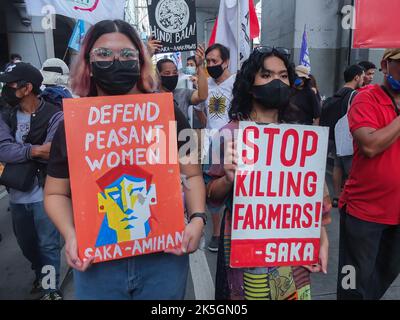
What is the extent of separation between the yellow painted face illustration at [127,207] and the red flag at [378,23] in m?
1.68

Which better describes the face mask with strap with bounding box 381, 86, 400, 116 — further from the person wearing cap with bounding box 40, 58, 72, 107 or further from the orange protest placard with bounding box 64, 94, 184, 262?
the person wearing cap with bounding box 40, 58, 72, 107

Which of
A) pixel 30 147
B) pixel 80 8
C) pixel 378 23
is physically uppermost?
pixel 80 8

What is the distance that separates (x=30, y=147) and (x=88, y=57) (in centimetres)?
146

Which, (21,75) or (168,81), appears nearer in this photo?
(21,75)

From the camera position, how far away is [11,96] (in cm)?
288

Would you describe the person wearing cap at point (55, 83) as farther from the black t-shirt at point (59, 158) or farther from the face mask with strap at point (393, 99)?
the face mask with strap at point (393, 99)

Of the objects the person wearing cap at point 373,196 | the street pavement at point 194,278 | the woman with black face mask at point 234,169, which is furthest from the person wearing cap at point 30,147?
the person wearing cap at point 373,196

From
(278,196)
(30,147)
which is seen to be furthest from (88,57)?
(30,147)

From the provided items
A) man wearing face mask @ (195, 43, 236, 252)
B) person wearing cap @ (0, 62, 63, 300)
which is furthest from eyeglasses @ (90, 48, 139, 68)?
man wearing face mask @ (195, 43, 236, 252)

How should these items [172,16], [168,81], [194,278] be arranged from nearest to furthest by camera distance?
[194,278]
[168,81]
[172,16]

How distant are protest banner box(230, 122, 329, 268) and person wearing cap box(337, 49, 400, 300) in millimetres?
683

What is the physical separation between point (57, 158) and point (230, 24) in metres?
3.88

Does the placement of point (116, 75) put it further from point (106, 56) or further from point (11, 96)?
point (11, 96)
